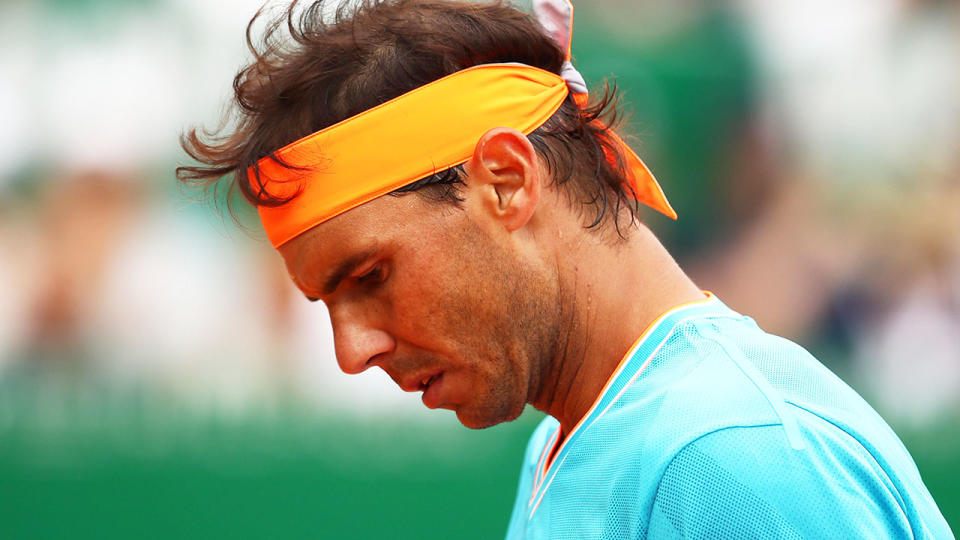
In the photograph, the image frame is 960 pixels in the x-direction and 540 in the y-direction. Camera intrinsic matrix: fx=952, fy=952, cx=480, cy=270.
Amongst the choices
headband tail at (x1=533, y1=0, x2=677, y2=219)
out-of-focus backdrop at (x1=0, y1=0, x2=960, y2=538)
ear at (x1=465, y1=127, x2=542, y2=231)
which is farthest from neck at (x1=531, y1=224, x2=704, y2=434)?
out-of-focus backdrop at (x1=0, y1=0, x2=960, y2=538)

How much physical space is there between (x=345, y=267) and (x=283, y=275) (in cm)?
197

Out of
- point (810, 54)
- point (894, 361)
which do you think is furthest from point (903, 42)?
point (894, 361)

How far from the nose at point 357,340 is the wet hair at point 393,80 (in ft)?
0.77

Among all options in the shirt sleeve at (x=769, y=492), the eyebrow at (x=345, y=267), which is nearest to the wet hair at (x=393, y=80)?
the eyebrow at (x=345, y=267)

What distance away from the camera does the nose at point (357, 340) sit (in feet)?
5.46

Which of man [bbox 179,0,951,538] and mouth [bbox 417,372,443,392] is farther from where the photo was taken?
mouth [bbox 417,372,443,392]

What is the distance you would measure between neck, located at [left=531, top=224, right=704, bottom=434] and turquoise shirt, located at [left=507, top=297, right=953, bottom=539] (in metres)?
0.06

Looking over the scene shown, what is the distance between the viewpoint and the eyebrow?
62.7 inches

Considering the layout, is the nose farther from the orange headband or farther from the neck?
the neck

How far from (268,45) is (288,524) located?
83.6 inches

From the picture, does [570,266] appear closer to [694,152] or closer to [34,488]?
[694,152]

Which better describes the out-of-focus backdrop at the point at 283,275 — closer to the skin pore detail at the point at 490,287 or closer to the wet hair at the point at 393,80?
the wet hair at the point at 393,80

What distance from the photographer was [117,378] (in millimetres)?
3414

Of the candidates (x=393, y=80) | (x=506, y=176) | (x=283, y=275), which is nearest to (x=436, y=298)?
(x=506, y=176)
